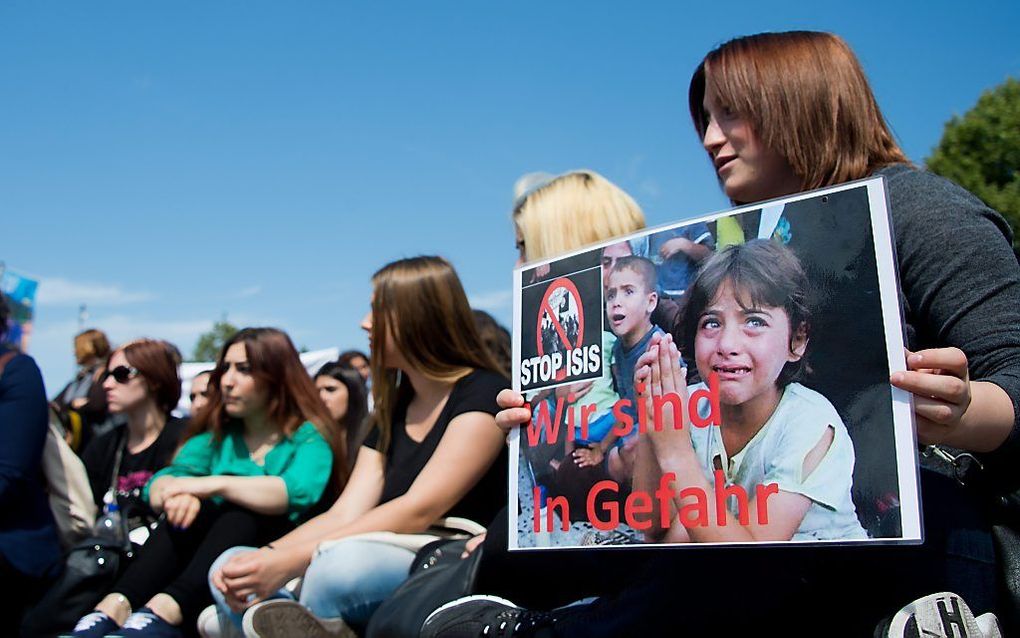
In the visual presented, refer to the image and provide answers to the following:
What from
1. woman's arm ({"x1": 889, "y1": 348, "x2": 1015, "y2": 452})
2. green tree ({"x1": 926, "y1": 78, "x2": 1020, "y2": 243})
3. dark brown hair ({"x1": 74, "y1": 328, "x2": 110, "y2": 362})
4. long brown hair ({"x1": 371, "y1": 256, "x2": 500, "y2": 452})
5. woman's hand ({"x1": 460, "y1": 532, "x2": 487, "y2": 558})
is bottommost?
woman's hand ({"x1": 460, "y1": 532, "x2": 487, "y2": 558})

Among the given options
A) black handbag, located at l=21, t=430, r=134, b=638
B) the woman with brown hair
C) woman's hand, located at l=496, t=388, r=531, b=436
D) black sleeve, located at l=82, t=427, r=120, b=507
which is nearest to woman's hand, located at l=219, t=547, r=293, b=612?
black handbag, located at l=21, t=430, r=134, b=638

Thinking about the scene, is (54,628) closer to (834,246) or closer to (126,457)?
(126,457)

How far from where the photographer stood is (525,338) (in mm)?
1970

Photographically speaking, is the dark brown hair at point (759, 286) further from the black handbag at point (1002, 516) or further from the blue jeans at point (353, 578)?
the blue jeans at point (353, 578)

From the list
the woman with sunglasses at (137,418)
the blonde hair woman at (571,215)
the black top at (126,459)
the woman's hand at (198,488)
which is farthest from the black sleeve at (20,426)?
the blonde hair woman at (571,215)

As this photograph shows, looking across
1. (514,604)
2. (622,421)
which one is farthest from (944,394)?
(514,604)

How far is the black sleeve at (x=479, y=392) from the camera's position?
302cm

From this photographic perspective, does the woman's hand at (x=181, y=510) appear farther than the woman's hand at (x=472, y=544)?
Yes

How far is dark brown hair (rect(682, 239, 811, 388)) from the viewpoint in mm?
1521

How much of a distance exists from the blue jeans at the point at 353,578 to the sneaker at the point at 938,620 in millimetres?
1663

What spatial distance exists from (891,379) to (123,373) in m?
4.41

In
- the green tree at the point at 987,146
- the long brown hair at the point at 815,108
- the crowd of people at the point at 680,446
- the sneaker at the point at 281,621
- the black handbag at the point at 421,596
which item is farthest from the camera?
the green tree at the point at 987,146

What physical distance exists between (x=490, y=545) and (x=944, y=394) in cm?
118

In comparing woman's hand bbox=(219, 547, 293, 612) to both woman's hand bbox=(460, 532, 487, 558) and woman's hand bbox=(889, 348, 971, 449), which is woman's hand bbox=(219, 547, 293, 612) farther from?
woman's hand bbox=(889, 348, 971, 449)
